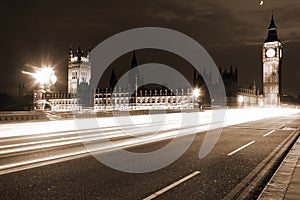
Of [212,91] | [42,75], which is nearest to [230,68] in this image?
[212,91]

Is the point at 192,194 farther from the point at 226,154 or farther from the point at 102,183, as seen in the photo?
the point at 226,154

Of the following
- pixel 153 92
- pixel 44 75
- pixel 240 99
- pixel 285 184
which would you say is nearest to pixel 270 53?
pixel 240 99

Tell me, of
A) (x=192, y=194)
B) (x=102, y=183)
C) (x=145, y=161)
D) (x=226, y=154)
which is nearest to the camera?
(x=192, y=194)

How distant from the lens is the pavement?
578cm

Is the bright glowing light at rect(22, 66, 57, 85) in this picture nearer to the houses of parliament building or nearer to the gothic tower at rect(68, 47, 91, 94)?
the houses of parliament building

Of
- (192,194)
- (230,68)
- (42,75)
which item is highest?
(230,68)

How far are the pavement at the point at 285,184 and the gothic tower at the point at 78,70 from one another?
13568cm

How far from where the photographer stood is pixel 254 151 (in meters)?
11.8

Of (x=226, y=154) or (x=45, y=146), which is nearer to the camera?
(x=226, y=154)

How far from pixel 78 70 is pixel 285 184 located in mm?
141657

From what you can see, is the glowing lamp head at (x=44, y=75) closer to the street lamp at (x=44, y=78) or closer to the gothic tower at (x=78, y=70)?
the street lamp at (x=44, y=78)

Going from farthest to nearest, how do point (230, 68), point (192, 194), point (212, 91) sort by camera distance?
1. point (230, 68)
2. point (212, 91)
3. point (192, 194)

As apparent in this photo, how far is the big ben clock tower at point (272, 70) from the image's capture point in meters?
140

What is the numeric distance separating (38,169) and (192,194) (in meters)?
4.03
